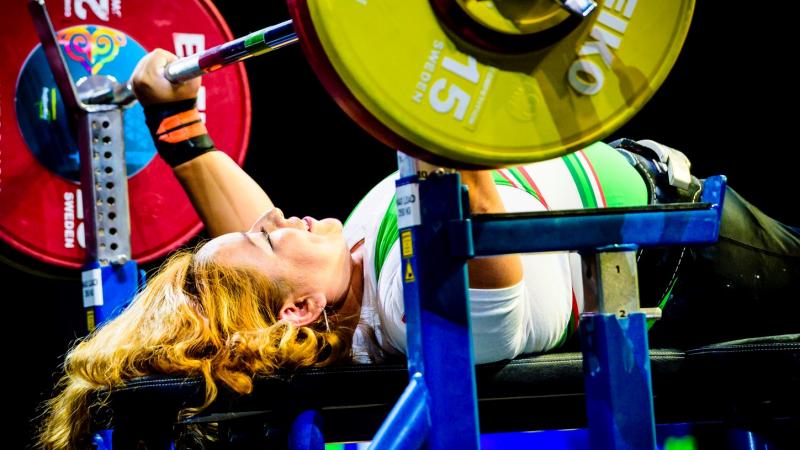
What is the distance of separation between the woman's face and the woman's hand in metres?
0.54

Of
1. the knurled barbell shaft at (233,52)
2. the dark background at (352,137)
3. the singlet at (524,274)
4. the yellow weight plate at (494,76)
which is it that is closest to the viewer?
the yellow weight plate at (494,76)

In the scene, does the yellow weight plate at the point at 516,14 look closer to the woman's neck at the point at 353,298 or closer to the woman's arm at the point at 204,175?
the woman's neck at the point at 353,298

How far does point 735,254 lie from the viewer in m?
1.93

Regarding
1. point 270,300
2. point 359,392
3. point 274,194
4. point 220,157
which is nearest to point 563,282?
point 359,392

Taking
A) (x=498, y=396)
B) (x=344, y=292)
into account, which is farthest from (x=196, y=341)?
(x=498, y=396)

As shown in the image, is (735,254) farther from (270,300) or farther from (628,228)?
(270,300)

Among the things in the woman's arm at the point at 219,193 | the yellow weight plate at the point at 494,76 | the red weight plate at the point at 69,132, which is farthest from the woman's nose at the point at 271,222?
the yellow weight plate at the point at 494,76

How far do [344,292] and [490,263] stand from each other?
27.3 inches

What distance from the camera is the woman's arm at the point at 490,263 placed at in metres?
1.27

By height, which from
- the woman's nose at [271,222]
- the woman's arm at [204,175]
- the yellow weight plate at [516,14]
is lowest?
the woman's nose at [271,222]

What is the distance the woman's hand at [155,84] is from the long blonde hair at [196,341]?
1.72 feet

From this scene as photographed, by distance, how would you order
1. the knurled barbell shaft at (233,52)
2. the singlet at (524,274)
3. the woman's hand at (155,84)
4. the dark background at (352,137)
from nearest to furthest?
the singlet at (524,274) < the knurled barbell shaft at (233,52) < the woman's hand at (155,84) < the dark background at (352,137)

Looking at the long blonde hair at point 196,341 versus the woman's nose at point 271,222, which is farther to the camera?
the woman's nose at point 271,222

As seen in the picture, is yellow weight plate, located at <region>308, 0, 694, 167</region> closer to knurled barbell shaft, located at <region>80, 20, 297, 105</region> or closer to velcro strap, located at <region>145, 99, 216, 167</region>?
knurled barbell shaft, located at <region>80, 20, 297, 105</region>
